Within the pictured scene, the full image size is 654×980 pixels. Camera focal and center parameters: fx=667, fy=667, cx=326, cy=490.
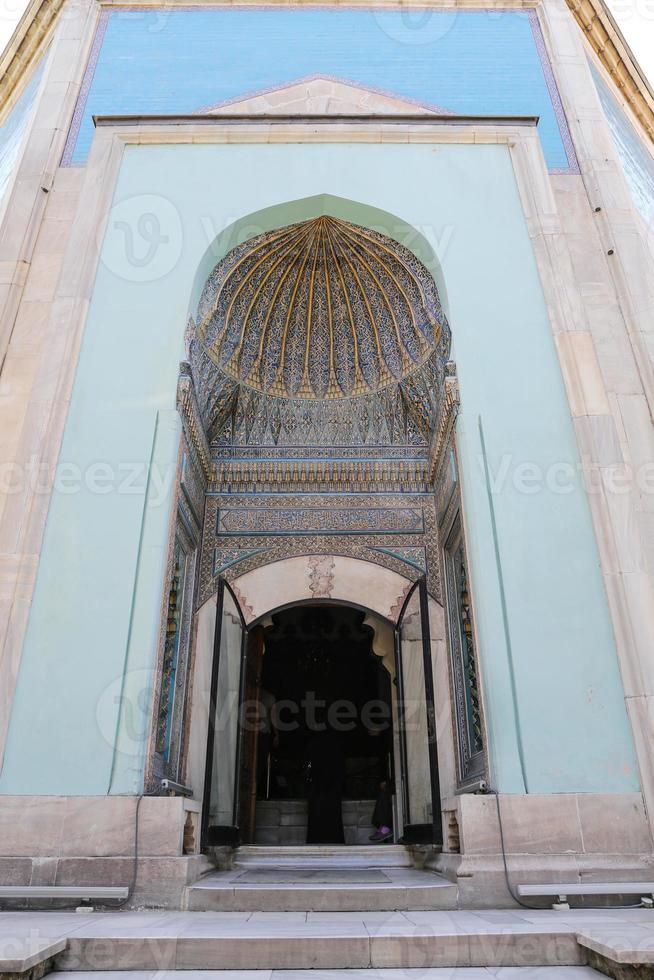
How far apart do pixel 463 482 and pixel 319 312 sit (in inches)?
84.2

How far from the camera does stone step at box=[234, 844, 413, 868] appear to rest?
13.7ft

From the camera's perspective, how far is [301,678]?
318 inches

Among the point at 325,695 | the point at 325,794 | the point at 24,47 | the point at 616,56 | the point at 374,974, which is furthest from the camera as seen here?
the point at 325,695

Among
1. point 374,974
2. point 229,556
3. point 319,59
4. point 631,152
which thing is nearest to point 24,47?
point 319,59

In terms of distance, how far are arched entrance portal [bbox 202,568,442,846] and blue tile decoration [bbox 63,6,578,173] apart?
3.55 m

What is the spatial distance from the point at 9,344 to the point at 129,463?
3.67 ft

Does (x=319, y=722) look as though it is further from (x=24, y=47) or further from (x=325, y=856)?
(x=24, y=47)

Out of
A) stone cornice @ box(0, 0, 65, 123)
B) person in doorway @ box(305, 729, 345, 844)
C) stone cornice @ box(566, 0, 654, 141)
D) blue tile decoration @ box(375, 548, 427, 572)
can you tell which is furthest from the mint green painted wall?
person in doorway @ box(305, 729, 345, 844)

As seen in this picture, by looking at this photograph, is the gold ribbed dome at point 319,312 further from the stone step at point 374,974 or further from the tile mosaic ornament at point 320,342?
the stone step at point 374,974

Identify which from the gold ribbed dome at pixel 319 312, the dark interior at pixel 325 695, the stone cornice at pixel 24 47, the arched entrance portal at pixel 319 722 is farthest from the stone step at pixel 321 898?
the stone cornice at pixel 24 47

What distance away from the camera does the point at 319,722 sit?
7.65 m

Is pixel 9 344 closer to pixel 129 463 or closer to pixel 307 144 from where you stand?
pixel 129 463

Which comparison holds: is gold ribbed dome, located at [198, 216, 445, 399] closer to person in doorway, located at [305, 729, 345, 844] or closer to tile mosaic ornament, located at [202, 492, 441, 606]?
tile mosaic ornament, located at [202, 492, 441, 606]

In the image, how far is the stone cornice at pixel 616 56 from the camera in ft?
18.5
